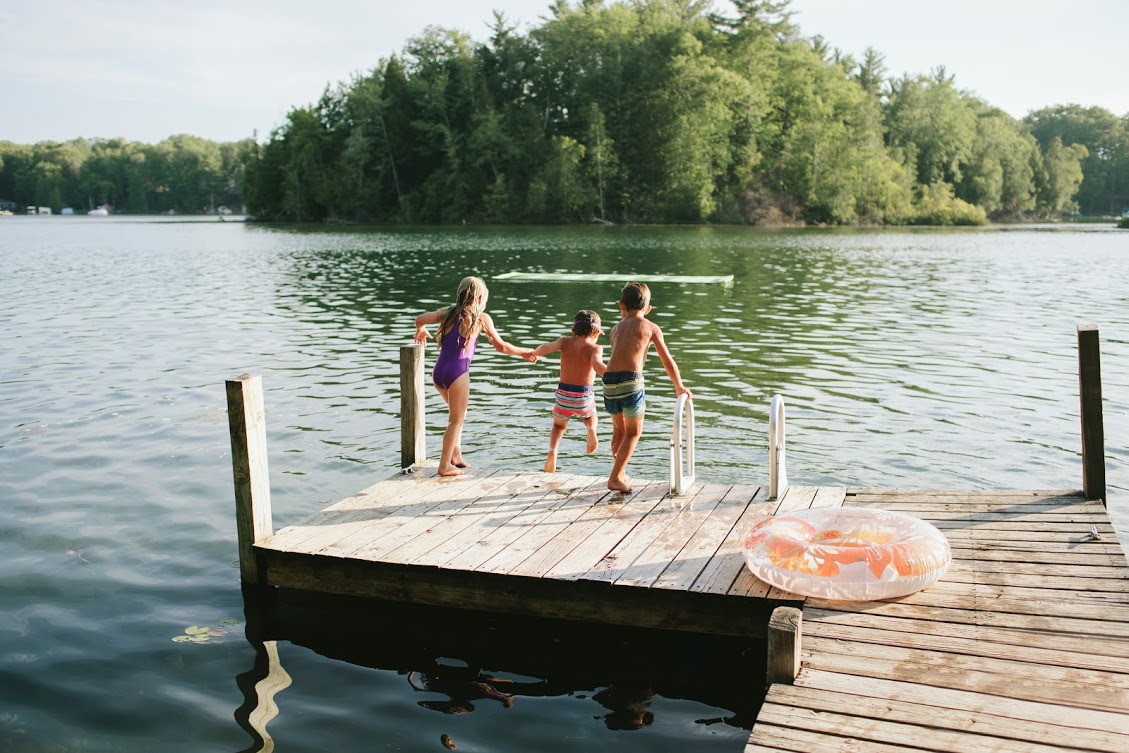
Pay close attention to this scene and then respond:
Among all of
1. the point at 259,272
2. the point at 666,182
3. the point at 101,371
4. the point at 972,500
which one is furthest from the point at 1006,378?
the point at 666,182

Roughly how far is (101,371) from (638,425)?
1164 cm

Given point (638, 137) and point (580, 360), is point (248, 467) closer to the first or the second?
point (580, 360)

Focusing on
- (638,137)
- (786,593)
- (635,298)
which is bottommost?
(786,593)

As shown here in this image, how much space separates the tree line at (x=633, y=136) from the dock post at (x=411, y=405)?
2716 inches

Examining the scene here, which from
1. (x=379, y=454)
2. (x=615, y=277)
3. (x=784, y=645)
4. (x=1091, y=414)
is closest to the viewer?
(x=784, y=645)

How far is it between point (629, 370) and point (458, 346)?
1435 millimetres

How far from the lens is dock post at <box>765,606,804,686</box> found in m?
4.37

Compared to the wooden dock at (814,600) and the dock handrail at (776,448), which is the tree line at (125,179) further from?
the dock handrail at (776,448)

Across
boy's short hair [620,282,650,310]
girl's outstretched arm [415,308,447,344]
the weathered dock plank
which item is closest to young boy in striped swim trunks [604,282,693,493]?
boy's short hair [620,282,650,310]

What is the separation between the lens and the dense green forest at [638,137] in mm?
76312

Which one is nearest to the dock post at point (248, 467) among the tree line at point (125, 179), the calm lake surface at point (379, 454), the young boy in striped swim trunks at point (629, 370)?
the calm lake surface at point (379, 454)

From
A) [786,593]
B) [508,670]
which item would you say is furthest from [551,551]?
[786,593]

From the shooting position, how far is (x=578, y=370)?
7660 millimetres

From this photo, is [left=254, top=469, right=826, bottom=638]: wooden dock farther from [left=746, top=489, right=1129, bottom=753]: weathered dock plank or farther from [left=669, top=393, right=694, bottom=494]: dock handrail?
[left=746, top=489, right=1129, bottom=753]: weathered dock plank
